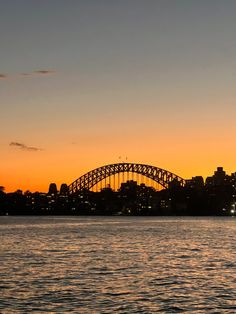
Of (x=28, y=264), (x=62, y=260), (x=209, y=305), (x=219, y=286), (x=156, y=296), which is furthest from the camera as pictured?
(x=62, y=260)

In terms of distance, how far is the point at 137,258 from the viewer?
57969 millimetres

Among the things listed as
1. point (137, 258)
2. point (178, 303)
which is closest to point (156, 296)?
point (178, 303)

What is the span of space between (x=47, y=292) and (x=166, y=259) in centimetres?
2349

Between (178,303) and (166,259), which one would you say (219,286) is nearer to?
(178,303)

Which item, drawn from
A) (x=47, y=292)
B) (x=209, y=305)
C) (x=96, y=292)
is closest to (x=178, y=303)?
(x=209, y=305)

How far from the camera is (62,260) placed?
5550cm

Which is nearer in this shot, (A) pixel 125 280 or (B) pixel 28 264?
(A) pixel 125 280

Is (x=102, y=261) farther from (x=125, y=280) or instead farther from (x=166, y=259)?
(x=125, y=280)

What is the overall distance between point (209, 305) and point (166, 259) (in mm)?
25603

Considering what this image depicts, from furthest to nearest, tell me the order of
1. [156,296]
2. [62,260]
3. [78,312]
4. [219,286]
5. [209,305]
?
[62,260] < [219,286] < [156,296] < [209,305] < [78,312]

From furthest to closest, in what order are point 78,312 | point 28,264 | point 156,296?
1. point 28,264
2. point 156,296
3. point 78,312

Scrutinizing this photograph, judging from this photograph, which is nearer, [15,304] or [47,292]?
[15,304]

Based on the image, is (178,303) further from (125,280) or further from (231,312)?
(125,280)

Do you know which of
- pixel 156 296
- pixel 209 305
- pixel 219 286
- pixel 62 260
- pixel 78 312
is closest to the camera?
pixel 78 312
